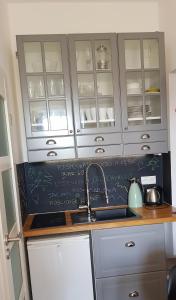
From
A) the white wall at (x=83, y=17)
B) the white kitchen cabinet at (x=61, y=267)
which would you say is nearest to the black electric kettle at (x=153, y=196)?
the white kitchen cabinet at (x=61, y=267)

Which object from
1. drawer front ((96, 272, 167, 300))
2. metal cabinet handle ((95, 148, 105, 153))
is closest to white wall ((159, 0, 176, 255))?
drawer front ((96, 272, 167, 300))

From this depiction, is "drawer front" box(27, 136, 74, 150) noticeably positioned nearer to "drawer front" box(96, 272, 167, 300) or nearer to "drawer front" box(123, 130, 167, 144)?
"drawer front" box(123, 130, 167, 144)

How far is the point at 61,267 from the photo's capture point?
68.7 inches

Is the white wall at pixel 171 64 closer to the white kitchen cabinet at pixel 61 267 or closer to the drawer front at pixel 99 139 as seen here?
the drawer front at pixel 99 139

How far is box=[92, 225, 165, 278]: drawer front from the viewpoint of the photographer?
1.78m

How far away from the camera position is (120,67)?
189cm

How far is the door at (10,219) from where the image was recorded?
Result: 1.25 metres

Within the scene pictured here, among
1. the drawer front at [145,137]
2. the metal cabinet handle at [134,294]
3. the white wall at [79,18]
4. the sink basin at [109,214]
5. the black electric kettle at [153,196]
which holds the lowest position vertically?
the metal cabinet handle at [134,294]

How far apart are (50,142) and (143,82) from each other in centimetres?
91

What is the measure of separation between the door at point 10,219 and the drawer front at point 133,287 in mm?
584

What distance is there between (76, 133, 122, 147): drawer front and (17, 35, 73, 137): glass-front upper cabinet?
0.37 feet

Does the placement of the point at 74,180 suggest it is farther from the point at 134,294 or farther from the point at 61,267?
the point at 134,294

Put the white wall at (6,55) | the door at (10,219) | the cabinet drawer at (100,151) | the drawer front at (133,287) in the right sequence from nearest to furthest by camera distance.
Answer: the door at (10,219)
the white wall at (6,55)
the drawer front at (133,287)
the cabinet drawer at (100,151)

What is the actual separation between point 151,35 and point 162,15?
370mm
